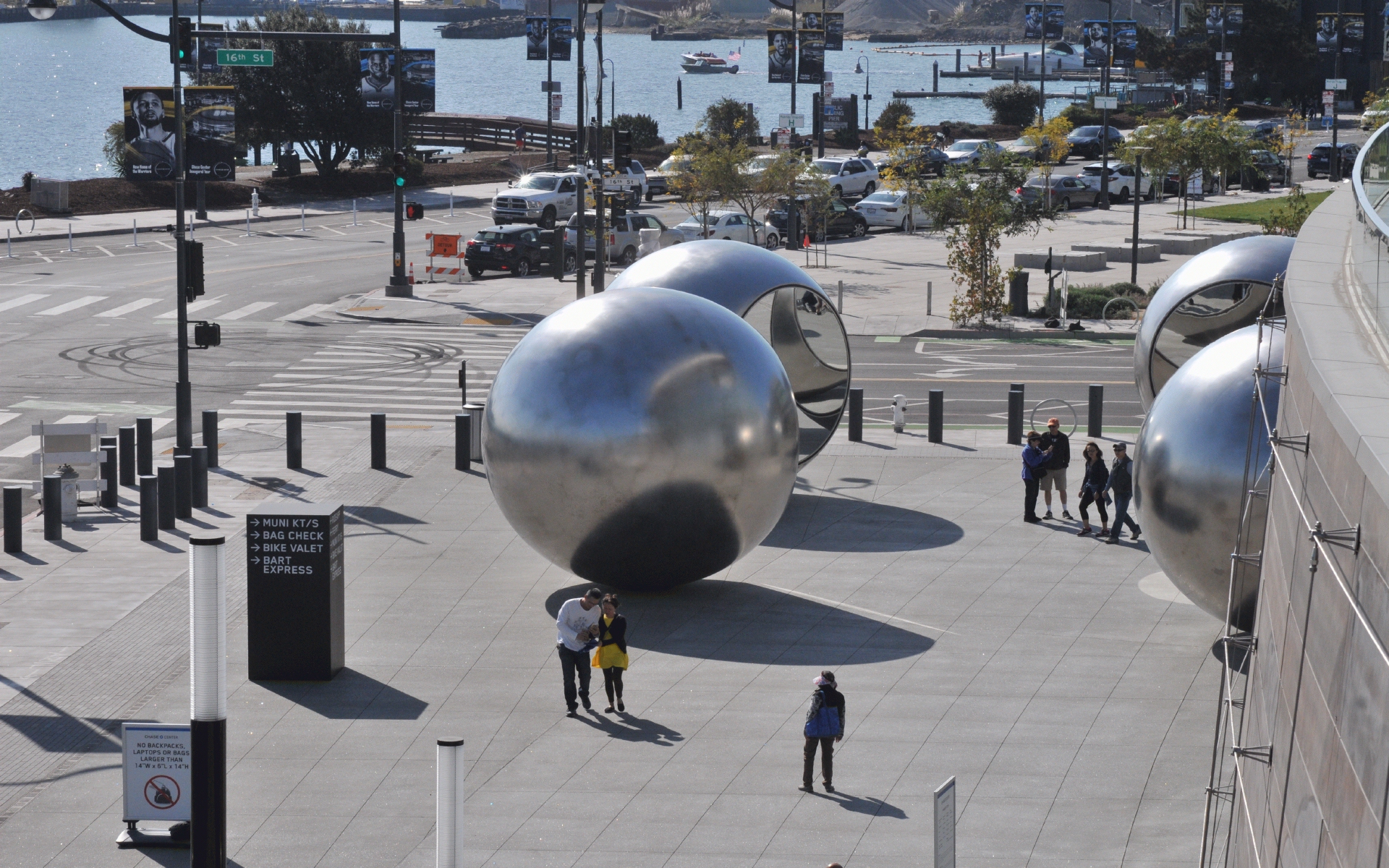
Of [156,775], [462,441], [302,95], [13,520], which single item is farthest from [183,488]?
[302,95]

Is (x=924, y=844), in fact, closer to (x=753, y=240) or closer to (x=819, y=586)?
(x=819, y=586)

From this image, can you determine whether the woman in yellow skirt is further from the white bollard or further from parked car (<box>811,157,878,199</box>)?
parked car (<box>811,157,878,199</box>)

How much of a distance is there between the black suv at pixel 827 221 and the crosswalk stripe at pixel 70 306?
20.5 metres

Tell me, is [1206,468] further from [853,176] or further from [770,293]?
[853,176]

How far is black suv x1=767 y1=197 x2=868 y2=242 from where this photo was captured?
52.4 m

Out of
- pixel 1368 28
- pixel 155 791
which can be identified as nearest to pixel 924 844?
pixel 155 791

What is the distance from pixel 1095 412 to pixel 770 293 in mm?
5515

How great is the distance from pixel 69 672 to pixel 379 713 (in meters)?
3.09

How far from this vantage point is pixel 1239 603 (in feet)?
50.2

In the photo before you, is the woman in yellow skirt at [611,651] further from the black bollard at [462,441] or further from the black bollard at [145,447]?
the black bollard at [145,447]

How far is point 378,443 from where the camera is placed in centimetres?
2452

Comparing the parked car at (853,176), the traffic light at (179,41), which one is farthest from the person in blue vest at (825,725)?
the parked car at (853,176)

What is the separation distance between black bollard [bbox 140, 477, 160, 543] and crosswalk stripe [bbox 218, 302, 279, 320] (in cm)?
1860

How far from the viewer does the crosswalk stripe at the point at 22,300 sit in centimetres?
3906
